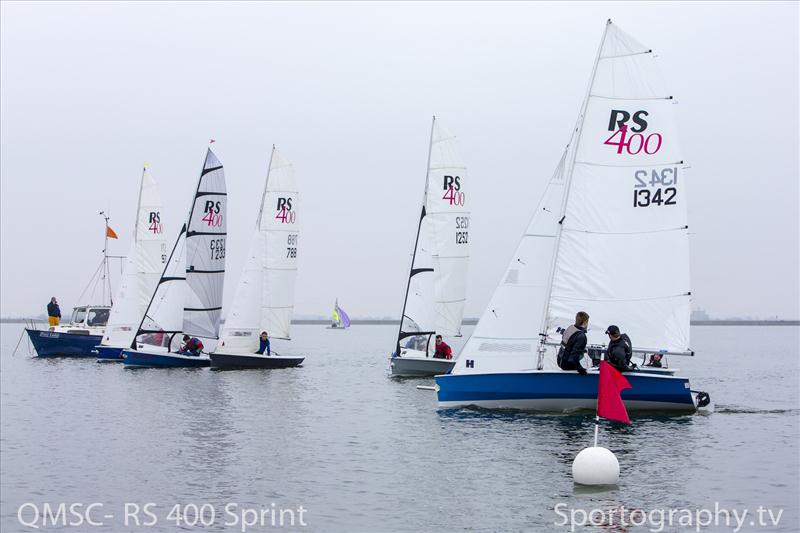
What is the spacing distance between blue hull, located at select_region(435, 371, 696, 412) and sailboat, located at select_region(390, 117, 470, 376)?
13.9 meters

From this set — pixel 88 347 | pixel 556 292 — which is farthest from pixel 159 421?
pixel 88 347

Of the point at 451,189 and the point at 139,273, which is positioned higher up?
the point at 451,189

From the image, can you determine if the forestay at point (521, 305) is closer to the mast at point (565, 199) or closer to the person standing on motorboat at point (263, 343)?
the mast at point (565, 199)

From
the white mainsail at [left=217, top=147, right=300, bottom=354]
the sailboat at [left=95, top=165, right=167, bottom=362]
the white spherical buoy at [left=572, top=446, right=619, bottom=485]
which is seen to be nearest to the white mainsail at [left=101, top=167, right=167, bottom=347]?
the sailboat at [left=95, top=165, right=167, bottom=362]

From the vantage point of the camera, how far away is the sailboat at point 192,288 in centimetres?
4191

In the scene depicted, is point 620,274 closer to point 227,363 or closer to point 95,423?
point 95,423

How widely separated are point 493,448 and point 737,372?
117 ft

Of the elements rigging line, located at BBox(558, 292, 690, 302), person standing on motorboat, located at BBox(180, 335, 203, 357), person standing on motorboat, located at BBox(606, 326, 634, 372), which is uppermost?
rigging line, located at BBox(558, 292, 690, 302)

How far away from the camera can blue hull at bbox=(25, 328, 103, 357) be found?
51.7 meters

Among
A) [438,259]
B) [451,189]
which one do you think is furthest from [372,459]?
[451,189]

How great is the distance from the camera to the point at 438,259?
126ft

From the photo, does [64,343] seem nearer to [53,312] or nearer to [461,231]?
[53,312]

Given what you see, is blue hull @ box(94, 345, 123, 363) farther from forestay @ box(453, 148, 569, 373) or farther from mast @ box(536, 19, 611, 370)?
mast @ box(536, 19, 611, 370)

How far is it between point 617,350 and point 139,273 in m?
33.5
